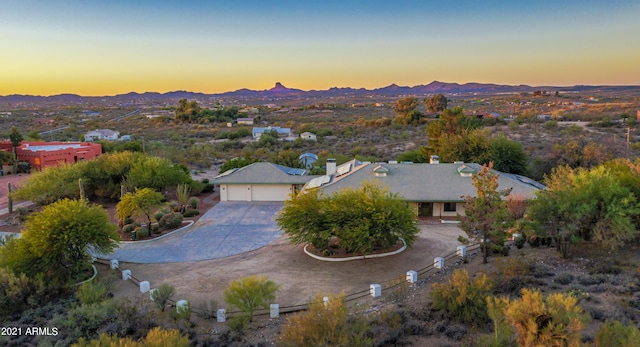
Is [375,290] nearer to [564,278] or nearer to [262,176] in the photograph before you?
[564,278]

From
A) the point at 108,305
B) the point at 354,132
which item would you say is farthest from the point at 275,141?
the point at 108,305

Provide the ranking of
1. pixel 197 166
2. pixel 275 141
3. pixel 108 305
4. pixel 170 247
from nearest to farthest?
pixel 108 305 → pixel 170 247 → pixel 197 166 → pixel 275 141

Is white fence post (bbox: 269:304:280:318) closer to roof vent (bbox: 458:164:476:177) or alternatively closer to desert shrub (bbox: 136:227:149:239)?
desert shrub (bbox: 136:227:149:239)

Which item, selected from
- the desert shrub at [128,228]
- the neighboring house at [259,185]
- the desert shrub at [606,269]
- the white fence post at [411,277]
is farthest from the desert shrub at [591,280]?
the desert shrub at [128,228]

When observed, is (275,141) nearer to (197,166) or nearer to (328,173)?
(197,166)

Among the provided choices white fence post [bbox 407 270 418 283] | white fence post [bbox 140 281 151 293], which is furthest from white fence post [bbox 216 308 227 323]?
white fence post [bbox 407 270 418 283]
